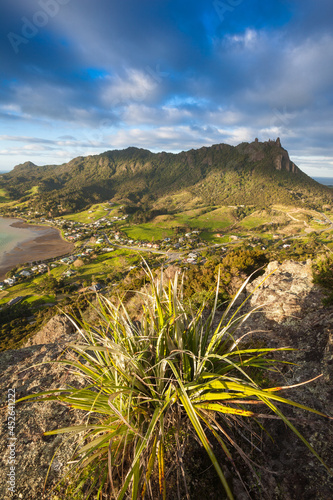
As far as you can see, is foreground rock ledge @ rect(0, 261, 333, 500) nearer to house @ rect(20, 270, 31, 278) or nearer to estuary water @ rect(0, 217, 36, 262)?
house @ rect(20, 270, 31, 278)

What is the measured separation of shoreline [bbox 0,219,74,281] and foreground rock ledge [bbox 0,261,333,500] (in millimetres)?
64485

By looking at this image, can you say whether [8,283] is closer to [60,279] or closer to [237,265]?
[60,279]

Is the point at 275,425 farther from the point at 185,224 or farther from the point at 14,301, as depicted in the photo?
the point at 185,224

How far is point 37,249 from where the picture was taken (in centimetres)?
7606

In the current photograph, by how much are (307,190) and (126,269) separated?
185 meters

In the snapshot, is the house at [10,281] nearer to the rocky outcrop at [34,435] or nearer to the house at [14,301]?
the house at [14,301]

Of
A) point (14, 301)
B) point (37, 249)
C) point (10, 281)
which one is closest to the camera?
point (14, 301)

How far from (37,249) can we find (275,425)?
3504 inches

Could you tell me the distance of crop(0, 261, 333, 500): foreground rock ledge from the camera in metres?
1.89

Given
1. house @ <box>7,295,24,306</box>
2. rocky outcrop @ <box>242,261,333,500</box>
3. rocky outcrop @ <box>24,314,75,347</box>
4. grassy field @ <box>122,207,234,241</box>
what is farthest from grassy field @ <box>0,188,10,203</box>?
rocky outcrop @ <box>242,261,333,500</box>

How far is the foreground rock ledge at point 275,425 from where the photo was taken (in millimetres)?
1889

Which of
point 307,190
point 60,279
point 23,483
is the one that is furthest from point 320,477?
point 307,190

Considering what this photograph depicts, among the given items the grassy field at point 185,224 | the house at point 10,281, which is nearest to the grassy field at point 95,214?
the grassy field at point 185,224

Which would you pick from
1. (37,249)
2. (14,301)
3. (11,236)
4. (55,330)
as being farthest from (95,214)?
(55,330)
